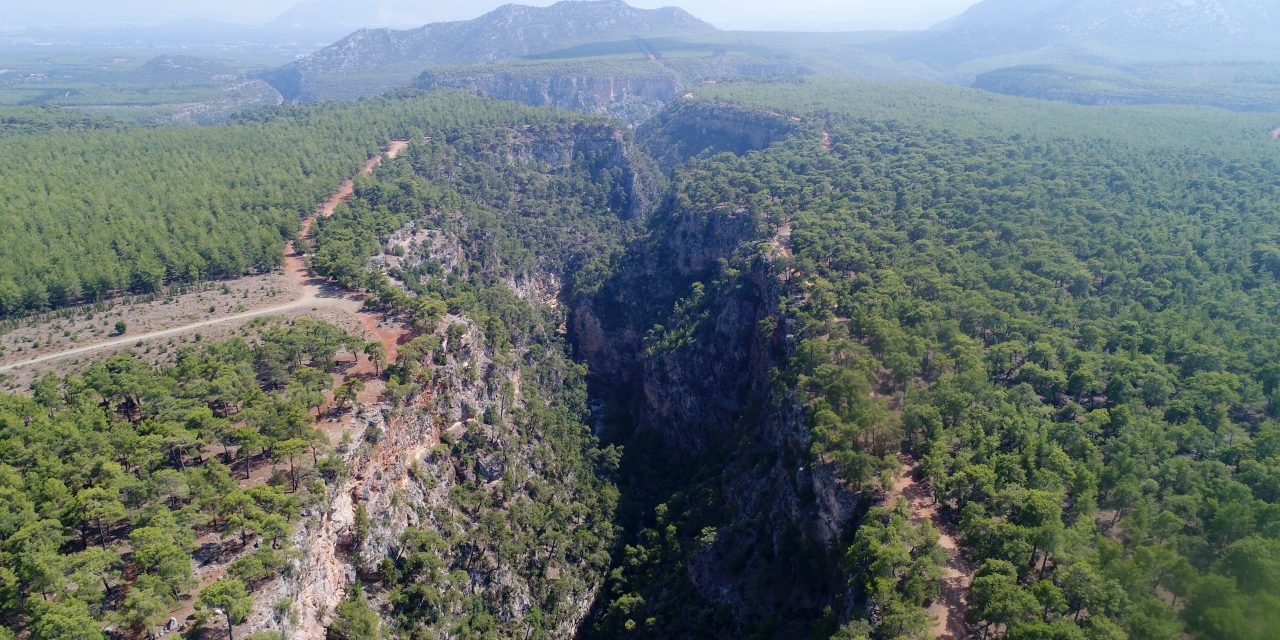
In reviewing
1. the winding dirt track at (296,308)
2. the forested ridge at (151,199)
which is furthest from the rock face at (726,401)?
the forested ridge at (151,199)

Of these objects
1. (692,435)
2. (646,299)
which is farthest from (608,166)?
(692,435)

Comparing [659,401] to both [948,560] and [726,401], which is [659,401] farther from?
[948,560]

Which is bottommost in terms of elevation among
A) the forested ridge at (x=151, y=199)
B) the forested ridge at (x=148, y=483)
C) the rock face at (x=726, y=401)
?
the rock face at (x=726, y=401)

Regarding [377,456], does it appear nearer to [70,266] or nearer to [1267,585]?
[70,266]

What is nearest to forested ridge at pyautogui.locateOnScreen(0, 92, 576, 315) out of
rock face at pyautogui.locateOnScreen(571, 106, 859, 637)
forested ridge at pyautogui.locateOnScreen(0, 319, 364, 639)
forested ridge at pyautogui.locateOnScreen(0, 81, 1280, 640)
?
forested ridge at pyautogui.locateOnScreen(0, 81, 1280, 640)

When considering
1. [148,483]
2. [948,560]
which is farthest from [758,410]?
[148,483]

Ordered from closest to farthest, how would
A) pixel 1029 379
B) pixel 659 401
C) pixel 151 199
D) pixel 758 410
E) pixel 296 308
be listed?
pixel 1029 379, pixel 758 410, pixel 296 308, pixel 659 401, pixel 151 199

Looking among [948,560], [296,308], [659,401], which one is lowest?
[659,401]

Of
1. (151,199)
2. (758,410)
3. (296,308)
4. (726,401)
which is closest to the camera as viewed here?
(758,410)

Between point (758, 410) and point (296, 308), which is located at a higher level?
point (296, 308)

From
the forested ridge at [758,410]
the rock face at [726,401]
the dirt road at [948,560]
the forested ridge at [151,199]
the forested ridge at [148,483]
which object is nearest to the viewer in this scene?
the forested ridge at [148,483]

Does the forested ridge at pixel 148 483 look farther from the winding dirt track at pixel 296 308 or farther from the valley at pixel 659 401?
the winding dirt track at pixel 296 308
